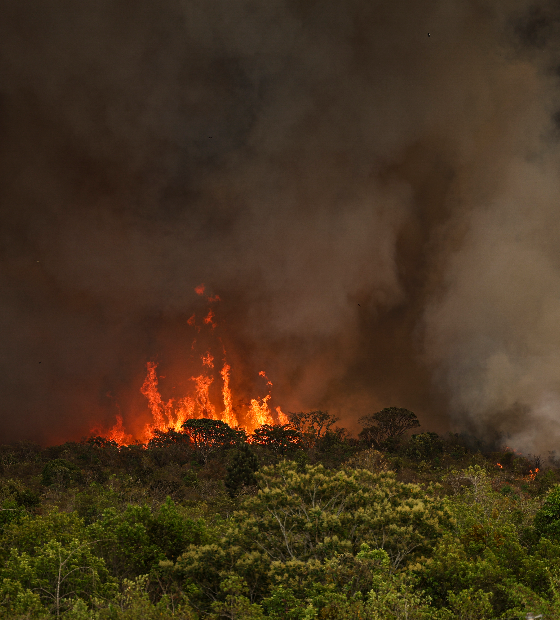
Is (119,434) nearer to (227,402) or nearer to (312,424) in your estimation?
(227,402)

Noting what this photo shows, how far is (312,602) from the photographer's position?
53.3 feet

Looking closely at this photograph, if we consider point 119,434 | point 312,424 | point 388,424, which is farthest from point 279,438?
point 119,434

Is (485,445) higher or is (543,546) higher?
(485,445)

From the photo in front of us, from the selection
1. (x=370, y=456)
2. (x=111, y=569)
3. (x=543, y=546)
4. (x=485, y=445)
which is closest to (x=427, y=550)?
(x=543, y=546)

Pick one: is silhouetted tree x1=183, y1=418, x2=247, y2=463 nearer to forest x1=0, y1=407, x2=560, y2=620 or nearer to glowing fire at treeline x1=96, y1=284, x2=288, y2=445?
A: glowing fire at treeline x1=96, y1=284, x2=288, y2=445

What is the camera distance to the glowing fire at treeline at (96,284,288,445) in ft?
419

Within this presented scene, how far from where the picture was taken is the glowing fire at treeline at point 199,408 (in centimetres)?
12775

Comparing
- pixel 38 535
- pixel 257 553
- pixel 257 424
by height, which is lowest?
pixel 257 553

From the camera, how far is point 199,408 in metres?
132

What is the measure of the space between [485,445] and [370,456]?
4263 cm

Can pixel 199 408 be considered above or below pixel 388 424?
above

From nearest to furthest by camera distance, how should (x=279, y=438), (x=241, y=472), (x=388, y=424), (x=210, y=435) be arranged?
1. (x=241, y=472)
2. (x=210, y=435)
3. (x=279, y=438)
4. (x=388, y=424)

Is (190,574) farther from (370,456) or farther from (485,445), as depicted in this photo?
(485,445)

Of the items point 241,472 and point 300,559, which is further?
point 241,472
